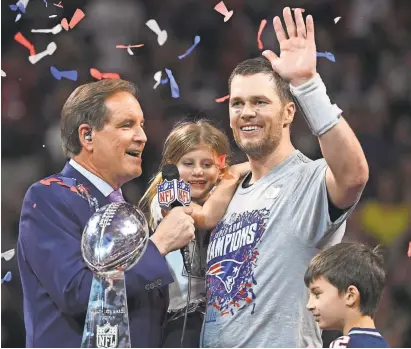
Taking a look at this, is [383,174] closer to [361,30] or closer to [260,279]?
[361,30]

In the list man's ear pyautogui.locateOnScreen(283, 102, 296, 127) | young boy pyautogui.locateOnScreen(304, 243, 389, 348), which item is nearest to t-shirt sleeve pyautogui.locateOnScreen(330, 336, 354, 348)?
young boy pyautogui.locateOnScreen(304, 243, 389, 348)

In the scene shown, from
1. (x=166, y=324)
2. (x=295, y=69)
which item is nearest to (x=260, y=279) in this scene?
(x=166, y=324)

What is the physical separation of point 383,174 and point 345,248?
2140mm

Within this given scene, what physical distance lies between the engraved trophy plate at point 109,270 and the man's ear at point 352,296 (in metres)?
0.64

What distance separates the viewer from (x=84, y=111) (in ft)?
9.07

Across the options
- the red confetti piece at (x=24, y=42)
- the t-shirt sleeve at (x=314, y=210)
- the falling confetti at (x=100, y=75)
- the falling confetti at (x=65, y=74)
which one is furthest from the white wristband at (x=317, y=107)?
the red confetti piece at (x=24, y=42)

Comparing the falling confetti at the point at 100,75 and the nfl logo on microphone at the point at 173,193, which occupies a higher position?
the falling confetti at the point at 100,75

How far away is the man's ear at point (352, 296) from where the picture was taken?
2412mm

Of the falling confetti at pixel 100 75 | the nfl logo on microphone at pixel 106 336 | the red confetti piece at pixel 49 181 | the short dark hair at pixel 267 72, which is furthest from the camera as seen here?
the falling confetti at pixel 100 75

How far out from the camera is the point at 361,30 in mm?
4953

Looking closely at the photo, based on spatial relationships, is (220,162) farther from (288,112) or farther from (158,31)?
(158,31)

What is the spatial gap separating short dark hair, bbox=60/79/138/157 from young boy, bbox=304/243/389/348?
0.84 metres

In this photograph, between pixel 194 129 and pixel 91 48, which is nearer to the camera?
pixel 194 129

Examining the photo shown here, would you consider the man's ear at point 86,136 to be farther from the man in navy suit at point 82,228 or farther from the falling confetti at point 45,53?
the falling confetti at point 45,53
